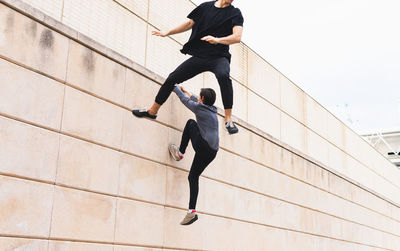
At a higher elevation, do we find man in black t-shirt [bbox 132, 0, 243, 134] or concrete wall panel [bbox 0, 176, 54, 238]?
man in black t-shirt [bbox 132, 0, 243, 134]

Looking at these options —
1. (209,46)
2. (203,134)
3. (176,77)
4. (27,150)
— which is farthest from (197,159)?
(27,150)

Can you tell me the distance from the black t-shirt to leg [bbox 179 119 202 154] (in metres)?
1.17

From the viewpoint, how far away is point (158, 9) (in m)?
9.68

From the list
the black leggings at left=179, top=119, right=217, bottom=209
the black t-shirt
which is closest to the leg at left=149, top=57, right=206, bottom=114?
the black t-shirt

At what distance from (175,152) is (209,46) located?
191 centimetres

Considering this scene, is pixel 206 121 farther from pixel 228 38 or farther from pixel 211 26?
pixel 211 26

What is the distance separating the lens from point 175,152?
8.85m

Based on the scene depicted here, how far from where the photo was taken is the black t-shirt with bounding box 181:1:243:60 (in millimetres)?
8109

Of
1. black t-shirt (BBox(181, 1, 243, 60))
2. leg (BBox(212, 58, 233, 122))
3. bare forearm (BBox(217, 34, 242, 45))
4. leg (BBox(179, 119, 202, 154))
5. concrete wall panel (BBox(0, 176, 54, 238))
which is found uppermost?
black t-shirt (BBox(181, 1, 243, 60))

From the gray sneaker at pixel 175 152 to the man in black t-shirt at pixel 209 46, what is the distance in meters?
0.70

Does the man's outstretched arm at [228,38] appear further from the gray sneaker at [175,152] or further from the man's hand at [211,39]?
the gray sneaker at [175,152]

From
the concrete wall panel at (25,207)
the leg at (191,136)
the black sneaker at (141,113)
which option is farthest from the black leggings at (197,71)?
the concrete wall panel at (25,207)

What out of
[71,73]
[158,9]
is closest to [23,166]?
[71,73]

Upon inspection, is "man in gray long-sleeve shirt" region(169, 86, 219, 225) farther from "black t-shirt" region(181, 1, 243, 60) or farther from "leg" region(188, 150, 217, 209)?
"black t-shirt" region(181, 1, 243, 60)
